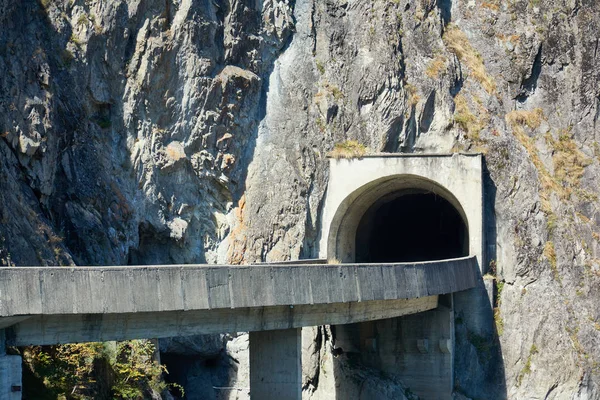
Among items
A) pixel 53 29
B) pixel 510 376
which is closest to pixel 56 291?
pixel 53 29

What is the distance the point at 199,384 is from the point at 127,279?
16.3 meters

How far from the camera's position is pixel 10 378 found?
20406 millimetres

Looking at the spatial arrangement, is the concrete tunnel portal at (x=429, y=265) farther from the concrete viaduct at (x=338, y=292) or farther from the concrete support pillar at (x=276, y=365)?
the concrete support pillar at (x=276, y=365)

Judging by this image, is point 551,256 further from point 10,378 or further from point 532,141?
point 10,378

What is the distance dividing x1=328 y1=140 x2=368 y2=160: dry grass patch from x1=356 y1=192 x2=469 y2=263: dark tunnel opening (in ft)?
14.7

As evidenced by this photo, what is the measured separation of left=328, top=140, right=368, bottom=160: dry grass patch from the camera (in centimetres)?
3872

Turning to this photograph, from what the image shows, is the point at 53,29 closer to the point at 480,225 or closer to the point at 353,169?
the point at 353,169

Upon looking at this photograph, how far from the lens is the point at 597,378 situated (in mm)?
37438

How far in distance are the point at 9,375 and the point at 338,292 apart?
32.0 ft

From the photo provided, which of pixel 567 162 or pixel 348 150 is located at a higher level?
pixel 348 150

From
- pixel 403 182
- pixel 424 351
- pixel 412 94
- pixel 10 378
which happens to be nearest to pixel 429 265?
pixel 424 351

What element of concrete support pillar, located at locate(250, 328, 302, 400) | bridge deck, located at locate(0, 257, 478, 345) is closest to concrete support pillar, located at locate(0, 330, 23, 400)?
bridge deck, located at locate(0, 257, 478, 345)

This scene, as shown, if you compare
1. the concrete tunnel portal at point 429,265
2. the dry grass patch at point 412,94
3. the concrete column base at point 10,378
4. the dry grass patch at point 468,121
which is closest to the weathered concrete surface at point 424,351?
the concrete tunnel portal at point 429,265

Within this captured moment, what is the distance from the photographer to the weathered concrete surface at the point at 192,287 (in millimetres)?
20453
